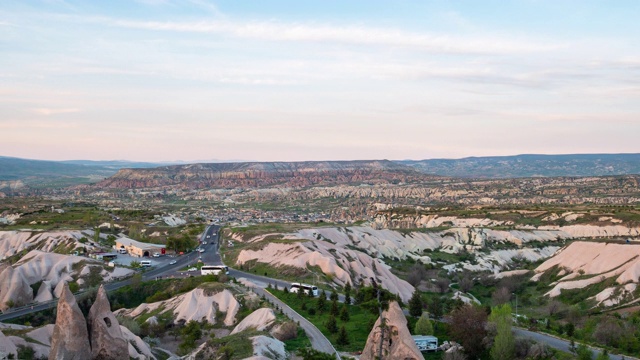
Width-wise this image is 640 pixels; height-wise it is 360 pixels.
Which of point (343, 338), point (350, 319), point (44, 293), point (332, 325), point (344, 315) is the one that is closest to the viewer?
point (343, 338)

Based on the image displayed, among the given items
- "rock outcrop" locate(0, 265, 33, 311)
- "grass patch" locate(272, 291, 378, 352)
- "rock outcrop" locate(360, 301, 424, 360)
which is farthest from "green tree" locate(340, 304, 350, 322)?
"rock outcrop" locate(0, 265, 33, 311)

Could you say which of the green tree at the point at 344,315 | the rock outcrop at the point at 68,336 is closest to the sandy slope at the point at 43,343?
the rock outcrop at the point at 68,336

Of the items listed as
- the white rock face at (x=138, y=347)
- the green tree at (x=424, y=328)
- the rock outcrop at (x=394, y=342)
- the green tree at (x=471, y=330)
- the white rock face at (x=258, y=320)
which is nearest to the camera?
the rock outcrop at (x=394, y=342)

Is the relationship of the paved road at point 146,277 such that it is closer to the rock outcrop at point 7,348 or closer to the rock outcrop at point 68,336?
the rock outcrop at point 7,348

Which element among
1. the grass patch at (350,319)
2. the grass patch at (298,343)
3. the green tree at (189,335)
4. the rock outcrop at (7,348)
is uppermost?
the rock outcrop at (7,348)

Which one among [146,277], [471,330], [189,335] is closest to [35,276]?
[146,277]

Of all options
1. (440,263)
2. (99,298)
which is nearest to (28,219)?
(440,263)

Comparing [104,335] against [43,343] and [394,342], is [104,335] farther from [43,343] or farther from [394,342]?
[394,342]
